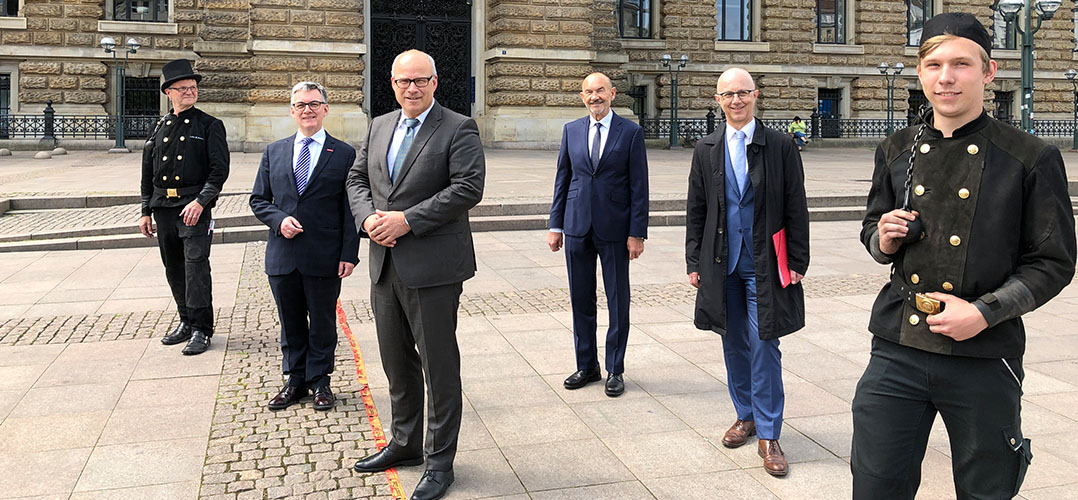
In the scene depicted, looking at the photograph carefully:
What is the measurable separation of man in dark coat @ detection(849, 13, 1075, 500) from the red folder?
144cm

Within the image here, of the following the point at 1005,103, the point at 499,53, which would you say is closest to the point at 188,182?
the point at 499,53

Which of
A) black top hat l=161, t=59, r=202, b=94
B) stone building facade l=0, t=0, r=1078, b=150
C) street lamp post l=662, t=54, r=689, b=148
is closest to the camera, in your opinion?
black top hat l=161, t=59, r=202, b=94

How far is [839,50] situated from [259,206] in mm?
32670

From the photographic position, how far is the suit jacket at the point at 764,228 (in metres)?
4.13

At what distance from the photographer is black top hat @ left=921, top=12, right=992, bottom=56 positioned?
253 cm

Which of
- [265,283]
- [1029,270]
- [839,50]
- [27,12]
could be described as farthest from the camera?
[839,50]

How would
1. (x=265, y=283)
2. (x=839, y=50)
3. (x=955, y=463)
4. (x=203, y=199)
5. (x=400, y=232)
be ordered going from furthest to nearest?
(x=839, y=50) < (x=265, y=283) < (x=203, y=199) < (x=400, y=232) < (x=955, y=463)

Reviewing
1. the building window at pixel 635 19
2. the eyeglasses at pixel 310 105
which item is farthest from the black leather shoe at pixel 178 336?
the building window at pixel 635 19

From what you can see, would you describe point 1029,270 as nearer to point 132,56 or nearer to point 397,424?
point 397,424

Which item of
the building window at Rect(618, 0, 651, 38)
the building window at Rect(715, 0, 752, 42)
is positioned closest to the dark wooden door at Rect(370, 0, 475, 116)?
the building window at Rect(618, 0, 651, 38)

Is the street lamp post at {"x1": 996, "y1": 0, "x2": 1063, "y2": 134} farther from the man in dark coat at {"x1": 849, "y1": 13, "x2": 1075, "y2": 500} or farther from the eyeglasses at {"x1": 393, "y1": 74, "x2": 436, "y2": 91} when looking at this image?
the man in dark coat at {"x1": 849, "y1": 13, "x2": 1075, "y2": 500}

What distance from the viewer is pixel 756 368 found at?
422 centimetres

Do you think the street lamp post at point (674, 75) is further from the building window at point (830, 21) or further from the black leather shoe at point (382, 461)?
the black leather shoe at point (382, 461)

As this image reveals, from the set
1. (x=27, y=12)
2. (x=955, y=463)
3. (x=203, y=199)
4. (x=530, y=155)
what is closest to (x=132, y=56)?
(x=27, y=12)
